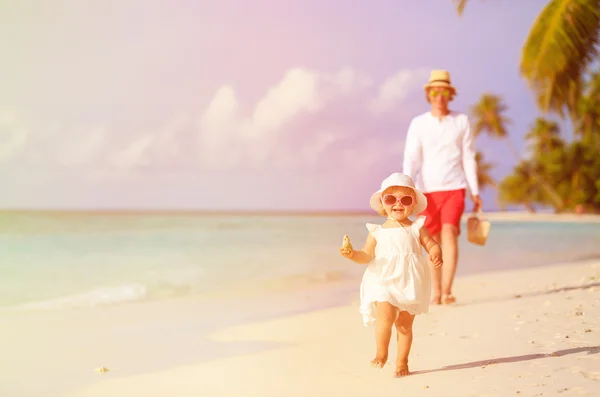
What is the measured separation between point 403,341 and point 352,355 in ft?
1.96

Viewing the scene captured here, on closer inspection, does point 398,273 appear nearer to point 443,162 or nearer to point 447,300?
point 443,162

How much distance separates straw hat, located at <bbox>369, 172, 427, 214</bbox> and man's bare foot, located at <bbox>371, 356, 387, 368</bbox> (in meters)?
0.68

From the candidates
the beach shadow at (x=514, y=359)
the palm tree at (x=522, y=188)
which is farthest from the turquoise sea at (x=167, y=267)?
the palm tree at (x=522, y=188)

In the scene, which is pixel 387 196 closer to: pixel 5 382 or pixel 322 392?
pixel 322 392

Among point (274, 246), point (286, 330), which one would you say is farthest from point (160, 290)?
point (274, 246)

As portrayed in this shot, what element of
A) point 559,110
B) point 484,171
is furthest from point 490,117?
point 559,110

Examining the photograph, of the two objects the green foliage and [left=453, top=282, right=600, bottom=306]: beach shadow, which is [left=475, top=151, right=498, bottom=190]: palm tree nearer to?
the green foliage

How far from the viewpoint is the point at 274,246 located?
1338 cm

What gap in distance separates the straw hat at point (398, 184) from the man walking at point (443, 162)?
176 cm

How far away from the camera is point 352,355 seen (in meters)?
3.61

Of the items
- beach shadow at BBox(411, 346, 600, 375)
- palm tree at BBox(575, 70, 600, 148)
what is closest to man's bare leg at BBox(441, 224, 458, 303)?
beach shadow at BBox(411, 346, 600, 375)

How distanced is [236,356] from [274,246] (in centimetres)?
959

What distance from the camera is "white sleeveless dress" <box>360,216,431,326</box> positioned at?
3051mm

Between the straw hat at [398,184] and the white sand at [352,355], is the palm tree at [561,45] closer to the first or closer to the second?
the white sand at [352,355]
